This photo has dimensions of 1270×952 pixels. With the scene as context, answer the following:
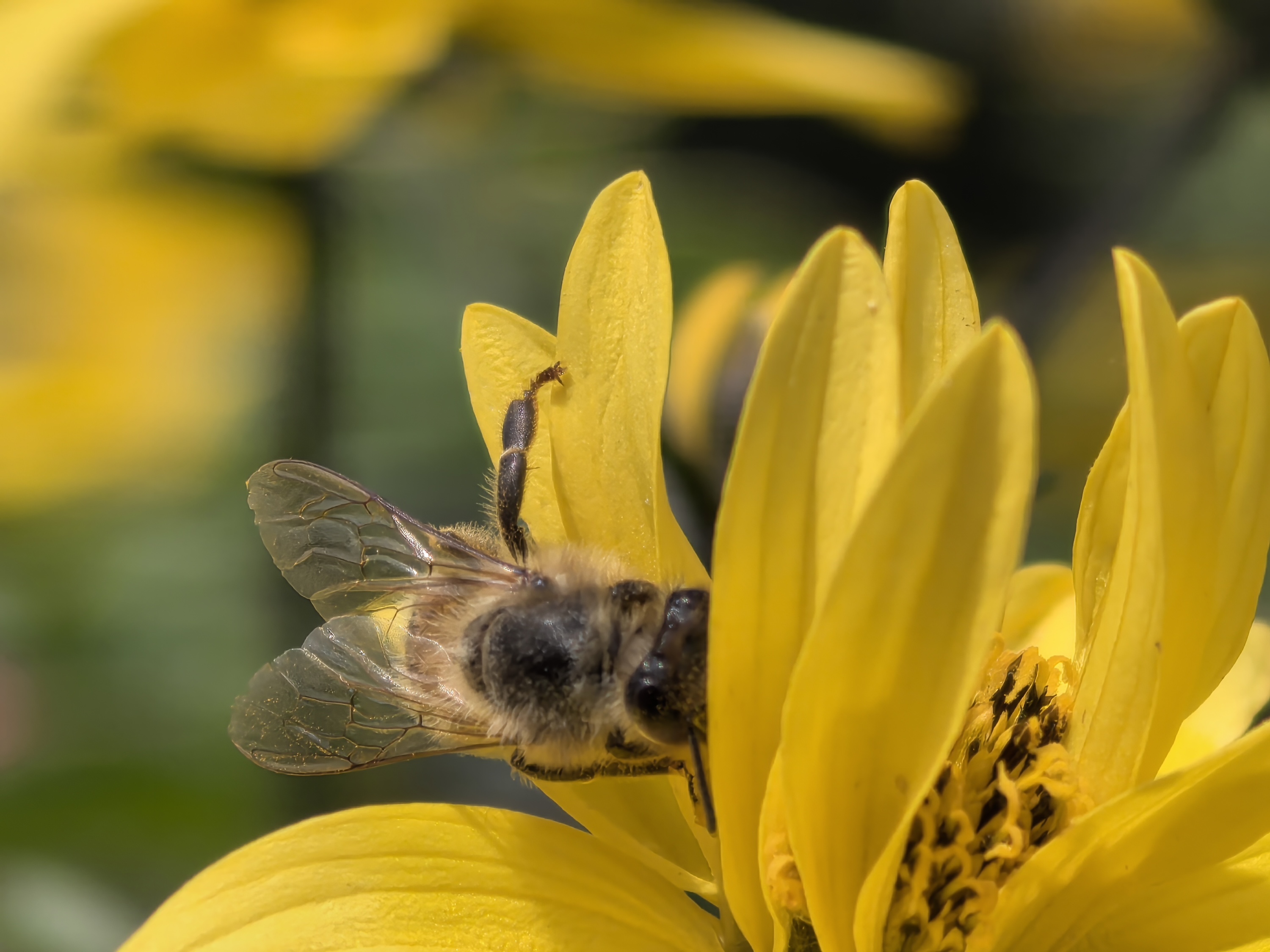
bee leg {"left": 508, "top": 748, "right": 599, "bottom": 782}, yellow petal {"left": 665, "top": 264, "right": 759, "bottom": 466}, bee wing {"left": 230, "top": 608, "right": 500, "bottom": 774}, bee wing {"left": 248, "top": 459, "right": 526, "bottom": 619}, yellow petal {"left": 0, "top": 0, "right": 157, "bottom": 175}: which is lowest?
bee leg {"left": 508, "top": 748, "right": 599, "bottom": 782}

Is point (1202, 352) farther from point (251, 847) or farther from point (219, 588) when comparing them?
point (219, 588)

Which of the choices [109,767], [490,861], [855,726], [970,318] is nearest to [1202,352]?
[970,318]

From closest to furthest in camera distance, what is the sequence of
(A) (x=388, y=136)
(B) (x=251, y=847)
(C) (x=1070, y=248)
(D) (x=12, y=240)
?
1. (B) (x=251, y=847)
2. (C) (x=1070, y=248)
3. (A) (x=388, y=136)
4. (D) (x=12, y=240)

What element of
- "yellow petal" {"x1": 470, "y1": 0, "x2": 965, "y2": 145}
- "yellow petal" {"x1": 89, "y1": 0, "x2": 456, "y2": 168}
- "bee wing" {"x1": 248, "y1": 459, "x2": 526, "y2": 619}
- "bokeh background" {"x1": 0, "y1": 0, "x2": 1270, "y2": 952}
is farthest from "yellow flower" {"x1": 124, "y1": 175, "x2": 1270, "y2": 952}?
A: "yellow petal" {"x1": 470, "y1": 0, "x2": 965, "y2": 145}

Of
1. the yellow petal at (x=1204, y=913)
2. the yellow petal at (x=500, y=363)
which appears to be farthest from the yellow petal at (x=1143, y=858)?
the yellow petal at (x=500, y=363)

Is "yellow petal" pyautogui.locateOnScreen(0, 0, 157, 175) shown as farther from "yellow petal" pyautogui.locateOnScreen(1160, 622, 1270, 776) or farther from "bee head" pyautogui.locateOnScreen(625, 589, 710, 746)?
"yellow petal" pyautogui.locateOnScreen(1160, 622, 1270, 776)
